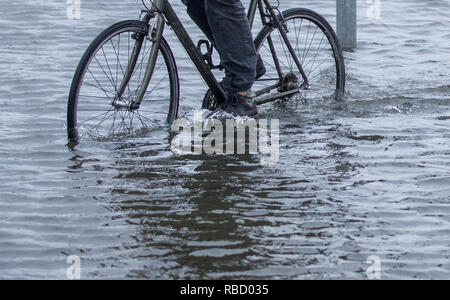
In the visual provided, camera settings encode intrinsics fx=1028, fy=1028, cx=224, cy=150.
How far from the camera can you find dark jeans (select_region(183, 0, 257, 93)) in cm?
648

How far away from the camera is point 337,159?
6.24m

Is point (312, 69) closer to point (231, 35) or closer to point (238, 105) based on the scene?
point (238, 105)

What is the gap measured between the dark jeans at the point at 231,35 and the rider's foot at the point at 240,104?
53 millimetres

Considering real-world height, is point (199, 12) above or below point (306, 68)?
above

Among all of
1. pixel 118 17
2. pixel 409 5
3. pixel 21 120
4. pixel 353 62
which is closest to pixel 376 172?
pixel 21 120

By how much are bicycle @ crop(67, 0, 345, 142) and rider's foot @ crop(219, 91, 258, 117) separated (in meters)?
0.08

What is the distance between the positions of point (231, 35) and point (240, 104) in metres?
0.54

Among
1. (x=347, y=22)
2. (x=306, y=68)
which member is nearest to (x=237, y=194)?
(x=306, y=68)

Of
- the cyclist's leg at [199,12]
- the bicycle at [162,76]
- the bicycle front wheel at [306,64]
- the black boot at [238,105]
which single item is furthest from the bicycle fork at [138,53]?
the bicycle front wheel at [306,64]

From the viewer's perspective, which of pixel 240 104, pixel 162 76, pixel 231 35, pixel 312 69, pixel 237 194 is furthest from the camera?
pixel 312 69

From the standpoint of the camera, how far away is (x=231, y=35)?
21.5 feet

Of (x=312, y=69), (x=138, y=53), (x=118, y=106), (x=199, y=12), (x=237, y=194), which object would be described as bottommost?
(x=237, y=194)

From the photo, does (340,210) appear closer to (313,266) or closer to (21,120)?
(313,266)
